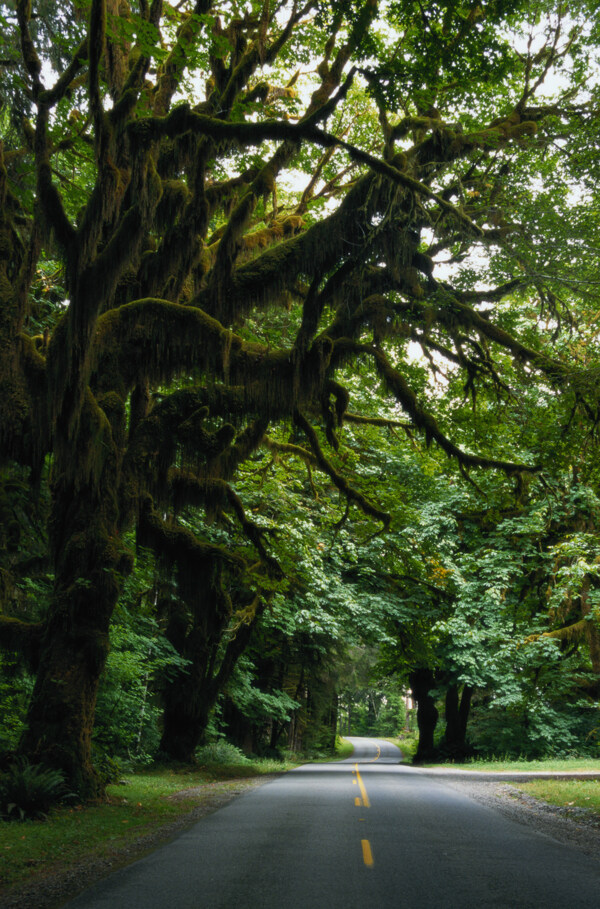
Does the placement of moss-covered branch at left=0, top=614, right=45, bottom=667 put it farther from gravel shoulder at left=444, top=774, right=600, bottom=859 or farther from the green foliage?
the green foliage

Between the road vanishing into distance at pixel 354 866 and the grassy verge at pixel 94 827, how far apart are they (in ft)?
2.14

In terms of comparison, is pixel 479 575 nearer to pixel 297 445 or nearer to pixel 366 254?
pixel 297 445

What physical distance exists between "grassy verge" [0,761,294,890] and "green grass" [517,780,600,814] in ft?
19.9

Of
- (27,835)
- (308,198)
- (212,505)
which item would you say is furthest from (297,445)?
(27,835)

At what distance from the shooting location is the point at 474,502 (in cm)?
1769

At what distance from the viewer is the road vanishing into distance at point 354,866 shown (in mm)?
4918

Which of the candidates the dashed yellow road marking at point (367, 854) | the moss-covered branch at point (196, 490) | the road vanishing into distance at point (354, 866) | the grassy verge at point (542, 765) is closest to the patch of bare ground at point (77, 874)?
the road vanishing into distance at point (354, 866)

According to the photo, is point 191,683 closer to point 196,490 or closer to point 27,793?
point 196,490

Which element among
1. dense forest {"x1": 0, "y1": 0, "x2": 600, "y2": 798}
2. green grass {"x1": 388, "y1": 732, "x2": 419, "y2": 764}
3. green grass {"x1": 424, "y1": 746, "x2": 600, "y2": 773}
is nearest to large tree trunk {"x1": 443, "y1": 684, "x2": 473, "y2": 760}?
green grass {"x1": 424, "y1": 746, "x2": 600, "y2": 773}

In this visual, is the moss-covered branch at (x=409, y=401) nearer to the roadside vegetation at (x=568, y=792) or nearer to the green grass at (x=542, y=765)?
the roadside vegetation at (x=568, y=792)

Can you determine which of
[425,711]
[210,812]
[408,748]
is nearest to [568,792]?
[210,812]

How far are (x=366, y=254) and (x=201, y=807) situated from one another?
29.4 ft

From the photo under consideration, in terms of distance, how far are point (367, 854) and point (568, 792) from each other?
8231 mm

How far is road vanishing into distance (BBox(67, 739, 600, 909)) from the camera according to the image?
4918 mm
